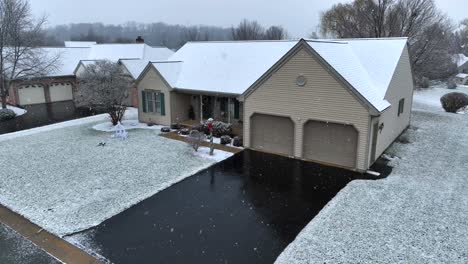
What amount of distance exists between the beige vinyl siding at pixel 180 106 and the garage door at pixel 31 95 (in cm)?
1644

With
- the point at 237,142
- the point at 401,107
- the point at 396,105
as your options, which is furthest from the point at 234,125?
the point at 401,107

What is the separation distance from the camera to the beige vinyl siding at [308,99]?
13812 millimetres

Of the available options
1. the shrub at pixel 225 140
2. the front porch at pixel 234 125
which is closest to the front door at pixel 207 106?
the front porch at pixel 234 125

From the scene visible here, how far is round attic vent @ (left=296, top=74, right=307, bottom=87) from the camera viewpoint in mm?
14652

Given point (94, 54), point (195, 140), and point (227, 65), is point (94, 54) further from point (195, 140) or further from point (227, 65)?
point (195, 140)

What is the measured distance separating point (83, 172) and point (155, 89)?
8.89 meters

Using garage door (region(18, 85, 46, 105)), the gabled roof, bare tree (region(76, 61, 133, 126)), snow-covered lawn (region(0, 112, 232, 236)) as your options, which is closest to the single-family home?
bare tree (region(76, 61, 133, 126))

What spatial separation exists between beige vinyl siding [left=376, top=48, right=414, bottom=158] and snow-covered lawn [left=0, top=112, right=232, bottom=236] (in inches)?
294

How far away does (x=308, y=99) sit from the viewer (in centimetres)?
1480

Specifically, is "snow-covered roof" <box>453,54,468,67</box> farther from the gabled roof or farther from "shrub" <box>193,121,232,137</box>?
"shrub" <box>193,121,232,137</box>

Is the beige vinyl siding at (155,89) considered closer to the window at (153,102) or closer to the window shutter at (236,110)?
the window at (153,102)

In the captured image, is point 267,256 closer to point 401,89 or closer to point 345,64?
point 345,64

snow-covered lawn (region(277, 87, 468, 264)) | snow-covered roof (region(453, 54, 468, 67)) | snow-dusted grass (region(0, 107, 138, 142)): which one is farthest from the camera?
snow-covered roof (region(453, 54, 468, 67))

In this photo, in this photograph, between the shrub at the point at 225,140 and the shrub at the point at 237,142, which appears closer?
the shrub at the point at 237,142
